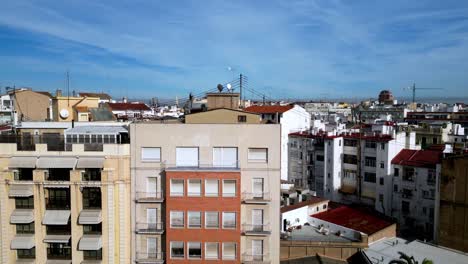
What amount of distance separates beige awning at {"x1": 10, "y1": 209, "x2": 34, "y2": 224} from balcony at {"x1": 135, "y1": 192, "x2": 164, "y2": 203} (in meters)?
7.15

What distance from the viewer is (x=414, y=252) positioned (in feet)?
114

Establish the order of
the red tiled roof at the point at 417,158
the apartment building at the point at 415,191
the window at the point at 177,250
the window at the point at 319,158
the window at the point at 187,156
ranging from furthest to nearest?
the window at the point at 319,158 → the red tiled roof at the point at 417,158 → the apartment building at the point at 415,191 → the window at the point at 187,156 → the window at the point at 177,250

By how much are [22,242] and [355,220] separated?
102ft

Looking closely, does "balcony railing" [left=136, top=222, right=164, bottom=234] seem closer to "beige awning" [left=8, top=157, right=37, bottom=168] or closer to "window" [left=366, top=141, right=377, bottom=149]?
"beige awning" [left=8, top=157, right=37, bottom=168]

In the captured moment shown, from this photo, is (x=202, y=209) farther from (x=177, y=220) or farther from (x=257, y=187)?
(x=257, y=187)

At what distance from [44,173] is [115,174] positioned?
Result: 4778 mm

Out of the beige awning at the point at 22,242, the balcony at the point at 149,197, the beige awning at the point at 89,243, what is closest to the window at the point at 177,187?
the balcony at the point at 149,197

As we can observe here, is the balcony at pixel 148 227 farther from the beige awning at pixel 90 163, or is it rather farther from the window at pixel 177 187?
the beige awning at pixel 90 163

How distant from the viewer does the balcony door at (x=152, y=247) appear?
28031 mm

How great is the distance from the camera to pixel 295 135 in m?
74.2

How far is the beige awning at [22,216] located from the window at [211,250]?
1209cm

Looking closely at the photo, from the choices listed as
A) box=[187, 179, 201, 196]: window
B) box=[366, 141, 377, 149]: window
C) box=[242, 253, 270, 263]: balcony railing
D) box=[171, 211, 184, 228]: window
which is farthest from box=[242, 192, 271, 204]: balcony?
box=[366, 141, 377, 149]: window

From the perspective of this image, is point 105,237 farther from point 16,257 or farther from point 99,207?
point 16,257

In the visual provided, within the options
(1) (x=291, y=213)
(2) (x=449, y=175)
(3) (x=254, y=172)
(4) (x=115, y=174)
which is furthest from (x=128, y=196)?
(2) (x=449, y=175)
